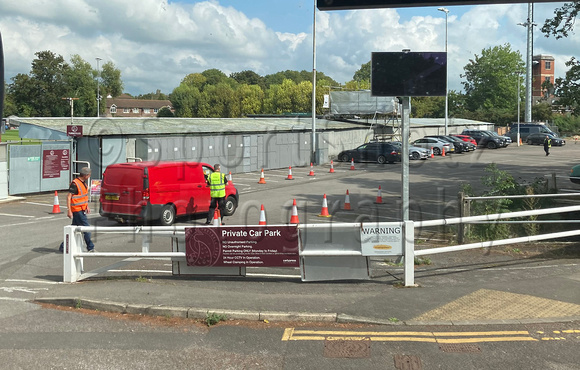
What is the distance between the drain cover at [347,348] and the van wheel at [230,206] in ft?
39.9

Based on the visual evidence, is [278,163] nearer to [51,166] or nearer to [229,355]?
[51,166]

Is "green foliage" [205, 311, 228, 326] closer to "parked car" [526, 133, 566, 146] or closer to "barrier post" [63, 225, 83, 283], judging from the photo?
"barrier post" [63, 225, 83, 283]

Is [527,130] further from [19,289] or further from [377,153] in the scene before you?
[19,289]

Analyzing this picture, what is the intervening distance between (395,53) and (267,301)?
4879 mm

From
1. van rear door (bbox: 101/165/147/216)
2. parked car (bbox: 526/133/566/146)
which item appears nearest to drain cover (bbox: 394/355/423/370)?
van rear door (bbox: 101/165/147/216)

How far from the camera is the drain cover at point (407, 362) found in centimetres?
620

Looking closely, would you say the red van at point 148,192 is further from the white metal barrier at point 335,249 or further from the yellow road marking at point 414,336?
the yellow road marking at point 414,336

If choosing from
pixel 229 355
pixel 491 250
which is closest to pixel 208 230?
pixel 229 355

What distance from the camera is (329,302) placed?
8367mm

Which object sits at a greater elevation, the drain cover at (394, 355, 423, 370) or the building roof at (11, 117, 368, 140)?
the building roof at (11, 117, 368, 140)

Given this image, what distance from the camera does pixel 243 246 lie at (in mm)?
9680

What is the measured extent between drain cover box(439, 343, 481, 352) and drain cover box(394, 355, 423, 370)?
0.45m

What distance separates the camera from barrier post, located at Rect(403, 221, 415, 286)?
920 cm

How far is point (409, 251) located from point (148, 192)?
9.14 m
